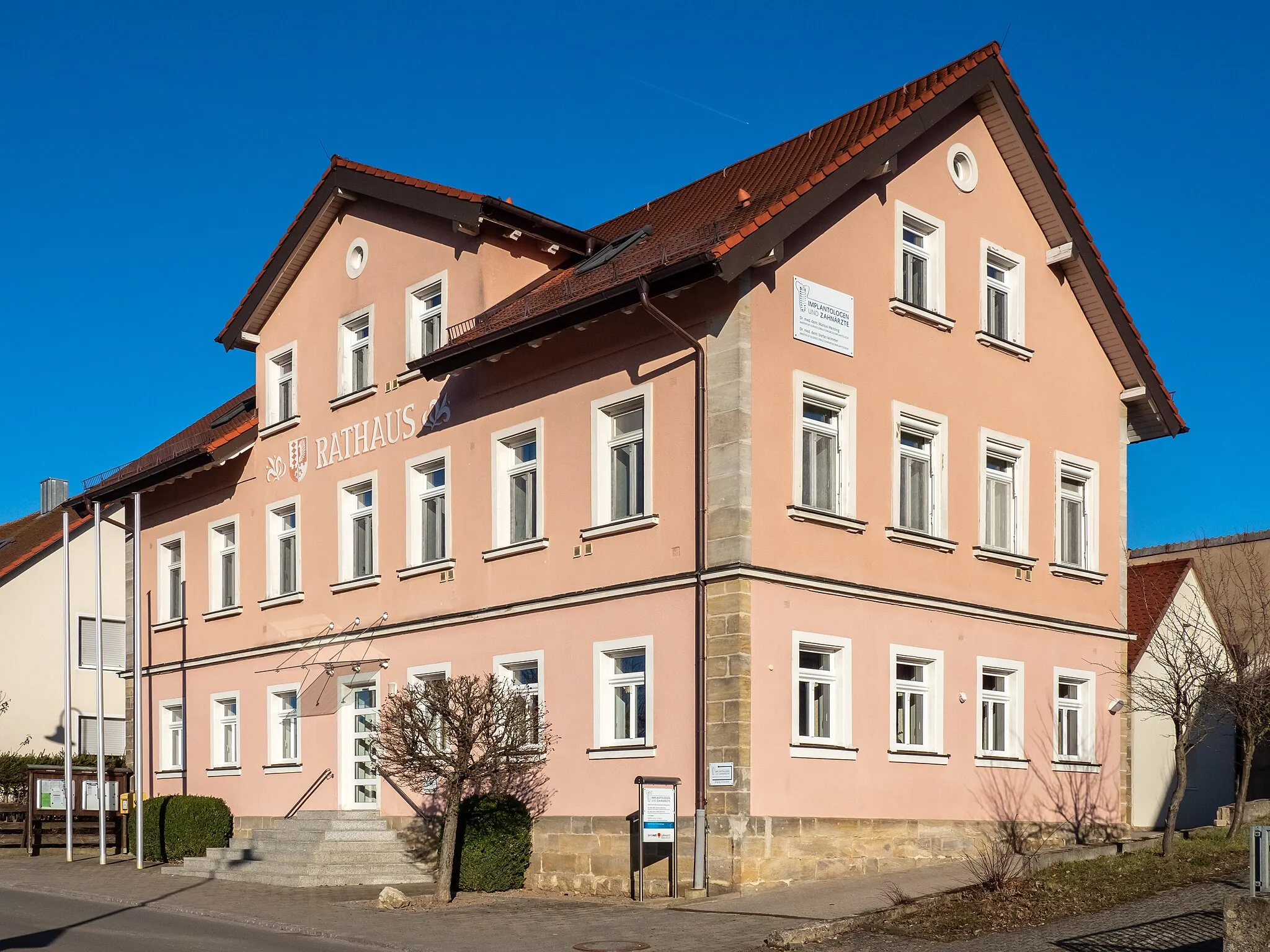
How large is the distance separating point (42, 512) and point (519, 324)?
31.5 m

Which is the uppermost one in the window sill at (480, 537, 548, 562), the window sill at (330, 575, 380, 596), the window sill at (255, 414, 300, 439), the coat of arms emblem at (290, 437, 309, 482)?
the window sill at (255, 414, 300, 439)

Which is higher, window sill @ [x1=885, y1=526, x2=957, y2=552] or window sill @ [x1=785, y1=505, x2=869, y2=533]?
window sill @ [x1=785, y1=505, x2=869, y2=533]

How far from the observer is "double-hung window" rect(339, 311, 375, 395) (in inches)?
999

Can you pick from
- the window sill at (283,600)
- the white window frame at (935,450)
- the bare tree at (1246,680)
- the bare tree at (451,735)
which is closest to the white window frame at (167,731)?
the window sill at (283,600)

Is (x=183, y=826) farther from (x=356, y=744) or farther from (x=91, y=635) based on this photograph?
(x=91, y=635)

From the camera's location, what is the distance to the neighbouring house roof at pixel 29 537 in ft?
130

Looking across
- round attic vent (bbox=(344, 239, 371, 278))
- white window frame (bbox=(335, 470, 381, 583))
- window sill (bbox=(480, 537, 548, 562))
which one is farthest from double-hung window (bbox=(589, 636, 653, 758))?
round attic vent (bbox=(344, 239, 371, 278))

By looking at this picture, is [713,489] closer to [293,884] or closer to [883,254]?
[883,254]

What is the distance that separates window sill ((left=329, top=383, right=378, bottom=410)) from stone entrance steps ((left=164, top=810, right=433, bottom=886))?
21.2 feet

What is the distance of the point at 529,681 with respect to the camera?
69.9 feet

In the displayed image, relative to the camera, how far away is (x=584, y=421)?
2053cm

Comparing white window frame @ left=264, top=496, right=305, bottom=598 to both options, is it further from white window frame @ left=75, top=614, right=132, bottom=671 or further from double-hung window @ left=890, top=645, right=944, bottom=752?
white window frame @ left=75, top=614, right=132, bottom=671

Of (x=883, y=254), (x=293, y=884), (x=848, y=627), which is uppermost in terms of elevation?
(x=883, y=254)

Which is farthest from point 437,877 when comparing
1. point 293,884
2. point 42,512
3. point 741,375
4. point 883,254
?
point 42,512
